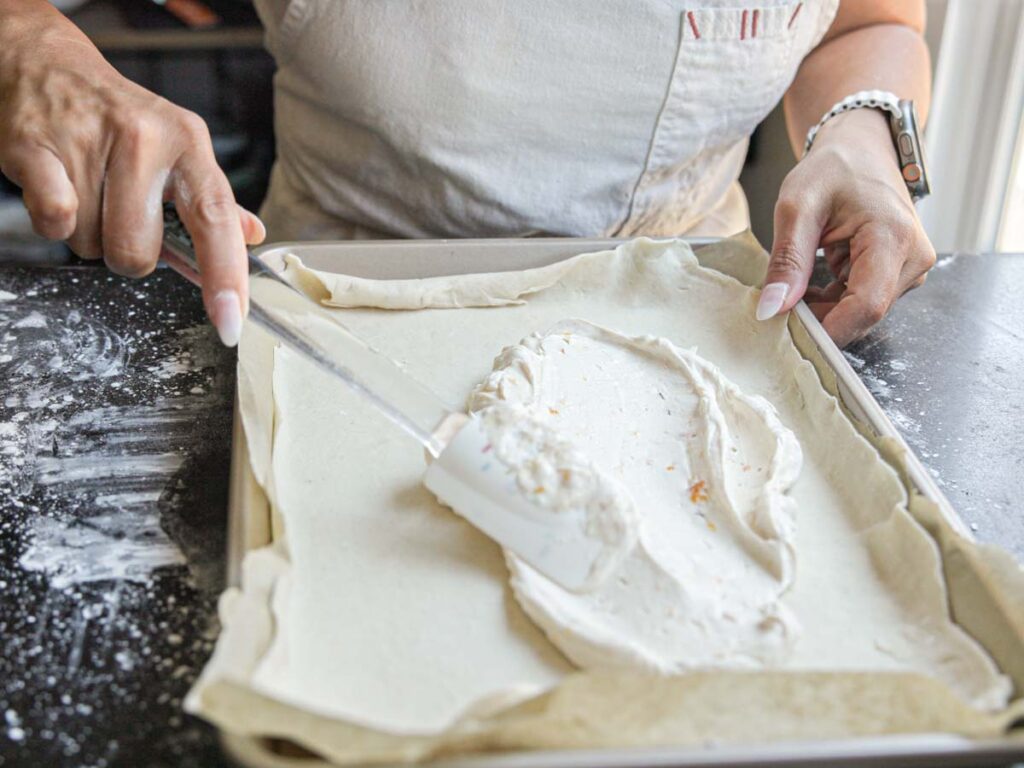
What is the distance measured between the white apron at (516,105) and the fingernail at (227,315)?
46 centimetres

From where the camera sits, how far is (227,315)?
0.75 metres

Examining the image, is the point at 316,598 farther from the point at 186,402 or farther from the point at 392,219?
the point at 392,219

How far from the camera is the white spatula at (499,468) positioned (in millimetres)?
676

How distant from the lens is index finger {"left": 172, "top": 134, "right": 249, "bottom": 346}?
2.46ft

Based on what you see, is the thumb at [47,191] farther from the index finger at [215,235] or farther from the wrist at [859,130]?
the wrist at [859,130]

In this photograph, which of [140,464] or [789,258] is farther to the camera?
[789,258]

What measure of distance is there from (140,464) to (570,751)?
1.64 feet

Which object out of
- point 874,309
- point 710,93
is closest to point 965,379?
point 874,309

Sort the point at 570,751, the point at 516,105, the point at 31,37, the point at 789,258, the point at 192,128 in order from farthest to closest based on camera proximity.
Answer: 1. the point at 516,105
2. the point at 789,258
3. the point at 31,37
4. the point at 192,128
5. the point at 570,751

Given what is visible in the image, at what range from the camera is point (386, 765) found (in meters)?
0.51

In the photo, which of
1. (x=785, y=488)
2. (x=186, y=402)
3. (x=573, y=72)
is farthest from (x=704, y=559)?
(x=573, y=72)

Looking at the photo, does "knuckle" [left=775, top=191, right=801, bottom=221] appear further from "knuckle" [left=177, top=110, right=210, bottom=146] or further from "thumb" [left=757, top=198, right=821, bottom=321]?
"knuckle" [left=177, top=110, right=210, bottom=146]

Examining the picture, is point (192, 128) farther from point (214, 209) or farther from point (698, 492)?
point (698, 492)

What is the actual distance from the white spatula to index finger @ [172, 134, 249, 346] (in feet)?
0.11
